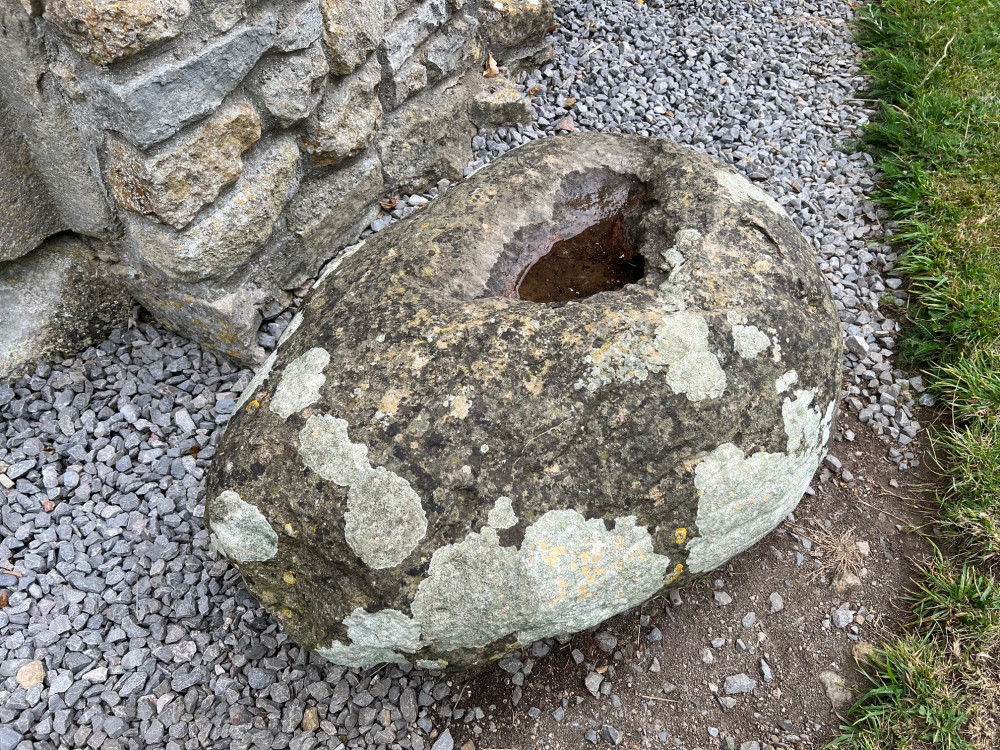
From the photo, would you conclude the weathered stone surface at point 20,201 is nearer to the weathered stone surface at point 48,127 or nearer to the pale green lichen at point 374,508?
the weathered stone surface at point 48,127

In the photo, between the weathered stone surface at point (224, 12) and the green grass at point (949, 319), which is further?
the green grass at point (949, 319)

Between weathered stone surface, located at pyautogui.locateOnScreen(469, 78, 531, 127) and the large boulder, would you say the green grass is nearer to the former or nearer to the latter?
the large boulder

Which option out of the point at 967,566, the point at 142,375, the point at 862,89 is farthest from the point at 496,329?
the point at 862,89

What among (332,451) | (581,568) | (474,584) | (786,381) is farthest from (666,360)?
(332,451)

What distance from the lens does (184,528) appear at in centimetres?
252

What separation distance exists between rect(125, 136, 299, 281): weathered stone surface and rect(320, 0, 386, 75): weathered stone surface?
351 mm

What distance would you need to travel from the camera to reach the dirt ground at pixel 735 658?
2.24 m

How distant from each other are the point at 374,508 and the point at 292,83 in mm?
1505

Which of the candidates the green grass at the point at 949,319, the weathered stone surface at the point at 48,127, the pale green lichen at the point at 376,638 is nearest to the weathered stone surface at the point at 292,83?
the weathered stone surface at the point at 48,127

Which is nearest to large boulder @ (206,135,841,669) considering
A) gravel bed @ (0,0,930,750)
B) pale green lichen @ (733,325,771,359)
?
pale green lichen @ (733,325,771,359)

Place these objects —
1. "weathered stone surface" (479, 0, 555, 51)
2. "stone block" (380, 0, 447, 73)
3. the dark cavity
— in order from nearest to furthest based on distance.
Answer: the dark cavity
"stone block" (380, 0, 447, 73)
"weathered stone surface" (479, 0, 555, 51)

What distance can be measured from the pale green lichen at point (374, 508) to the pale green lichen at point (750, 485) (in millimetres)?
758

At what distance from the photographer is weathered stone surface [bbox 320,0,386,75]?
259cm

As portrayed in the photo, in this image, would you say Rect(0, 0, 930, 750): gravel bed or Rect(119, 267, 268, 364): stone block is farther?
Rect(119, 267, 268, 364): stone block
